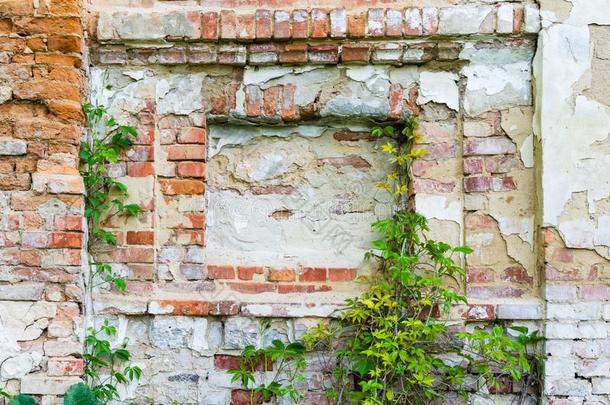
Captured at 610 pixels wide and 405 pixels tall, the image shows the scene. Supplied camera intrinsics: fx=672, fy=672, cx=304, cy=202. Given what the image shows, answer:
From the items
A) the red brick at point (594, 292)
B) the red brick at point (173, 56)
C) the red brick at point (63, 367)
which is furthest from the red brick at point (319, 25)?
the red brick at point (63, 367)

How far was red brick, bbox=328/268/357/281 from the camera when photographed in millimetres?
3336

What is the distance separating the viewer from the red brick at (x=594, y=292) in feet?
10.0

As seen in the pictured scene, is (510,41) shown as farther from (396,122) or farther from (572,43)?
(396,122)

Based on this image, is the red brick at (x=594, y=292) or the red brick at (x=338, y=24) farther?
the red brick at (x=338, y=24)

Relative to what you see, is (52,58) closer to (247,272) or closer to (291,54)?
(291,54)

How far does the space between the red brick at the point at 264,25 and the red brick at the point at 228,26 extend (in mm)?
110

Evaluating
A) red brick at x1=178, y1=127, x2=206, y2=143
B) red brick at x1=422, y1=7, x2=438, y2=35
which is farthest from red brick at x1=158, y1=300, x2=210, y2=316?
red brick at x1=422, y1=7, x2=438, y2=35

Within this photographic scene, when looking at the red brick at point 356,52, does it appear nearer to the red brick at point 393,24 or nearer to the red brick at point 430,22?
the red brick at point 393,24

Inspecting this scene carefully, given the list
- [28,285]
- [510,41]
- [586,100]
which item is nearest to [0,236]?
[28,285]

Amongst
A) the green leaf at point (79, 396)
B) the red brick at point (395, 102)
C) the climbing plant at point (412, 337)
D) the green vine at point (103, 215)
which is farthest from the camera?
the red brick at point (395, 102)

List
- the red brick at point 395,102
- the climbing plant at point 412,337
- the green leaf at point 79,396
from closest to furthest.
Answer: the green leaf at point 79,396 < the climbing plant at point 412,337 < the red brick at point 395,102

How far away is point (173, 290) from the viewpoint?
3.27 meters

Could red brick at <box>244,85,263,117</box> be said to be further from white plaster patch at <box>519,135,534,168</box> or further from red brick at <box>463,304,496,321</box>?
red brick at <box>463,304,496,321</box>

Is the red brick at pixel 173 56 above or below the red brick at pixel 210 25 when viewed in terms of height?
below
